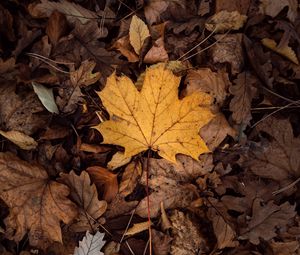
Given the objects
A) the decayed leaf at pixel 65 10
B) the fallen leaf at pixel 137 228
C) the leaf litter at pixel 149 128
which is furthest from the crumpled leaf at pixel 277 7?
the fallen leaf at pixel 137 228

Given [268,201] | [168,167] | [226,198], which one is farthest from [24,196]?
[268,201]

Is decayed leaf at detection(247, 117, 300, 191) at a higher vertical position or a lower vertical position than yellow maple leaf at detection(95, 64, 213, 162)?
lower

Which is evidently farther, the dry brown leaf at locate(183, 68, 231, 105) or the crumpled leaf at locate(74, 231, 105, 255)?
the dry brown leaf at locate(183, 68, 231, 105)

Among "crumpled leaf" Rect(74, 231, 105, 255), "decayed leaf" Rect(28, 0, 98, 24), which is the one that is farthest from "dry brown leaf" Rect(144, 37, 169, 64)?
"crumpled leaf" Rect(74, 231, 105, 255)

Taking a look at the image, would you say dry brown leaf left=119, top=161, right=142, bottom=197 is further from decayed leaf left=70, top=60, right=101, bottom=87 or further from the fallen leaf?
decayed leaf left=70, top=60, right=101, bottom=87

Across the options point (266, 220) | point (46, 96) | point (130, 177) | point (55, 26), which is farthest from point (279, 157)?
point (55, 26)

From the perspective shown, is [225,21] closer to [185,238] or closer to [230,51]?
[230,51]
